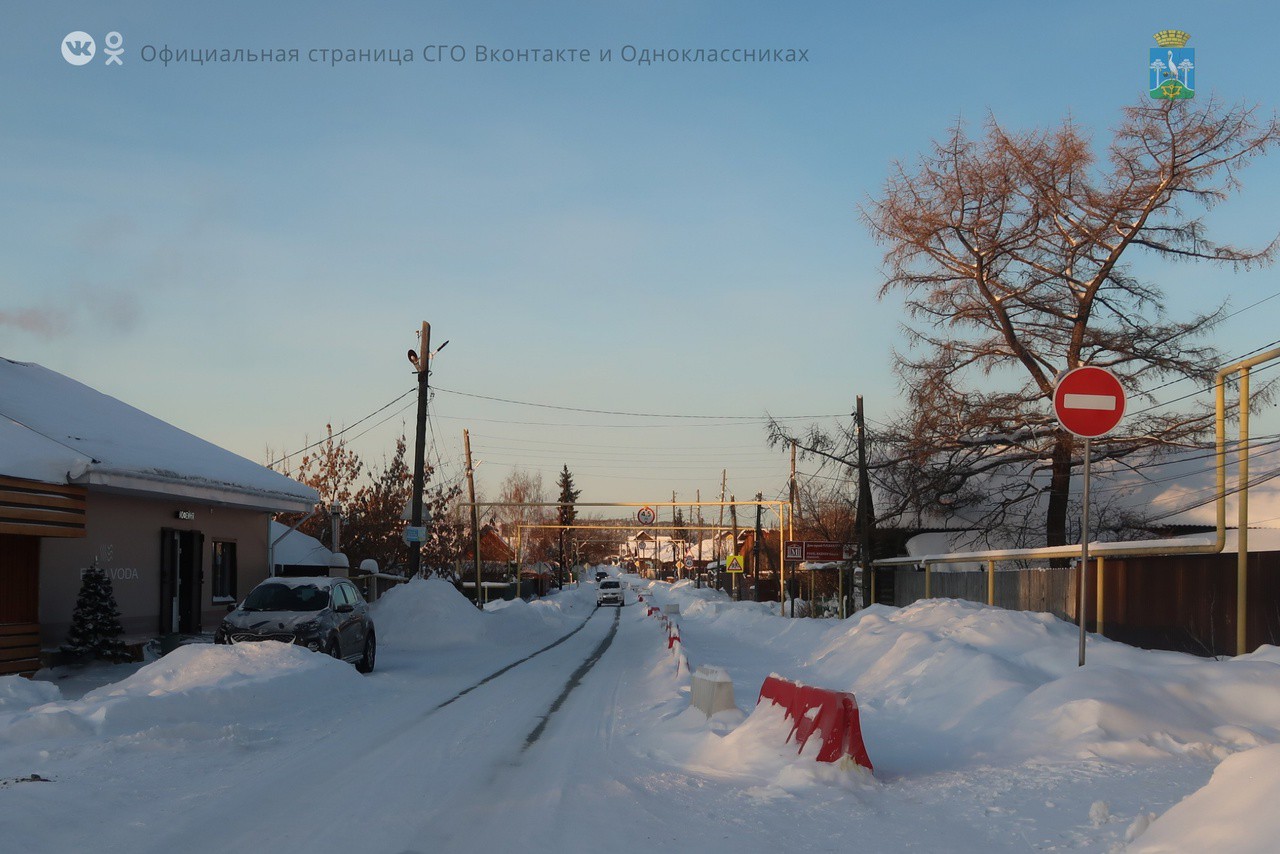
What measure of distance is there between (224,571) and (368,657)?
8.17 meters

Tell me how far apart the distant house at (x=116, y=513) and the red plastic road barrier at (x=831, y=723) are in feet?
39.5

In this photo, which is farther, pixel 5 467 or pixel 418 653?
pixel 418 653

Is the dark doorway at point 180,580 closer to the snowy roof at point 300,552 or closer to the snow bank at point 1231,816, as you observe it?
the snowy roof at point 300,552

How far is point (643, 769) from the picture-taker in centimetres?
922

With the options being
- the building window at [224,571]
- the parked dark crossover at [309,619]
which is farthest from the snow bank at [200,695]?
the building window at [224,571]

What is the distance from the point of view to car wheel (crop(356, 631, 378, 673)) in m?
19.3

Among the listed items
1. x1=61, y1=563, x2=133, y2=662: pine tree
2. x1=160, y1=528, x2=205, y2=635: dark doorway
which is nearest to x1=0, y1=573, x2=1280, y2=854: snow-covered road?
x1=61, y1=563, x2=133, y2=662: pine tree

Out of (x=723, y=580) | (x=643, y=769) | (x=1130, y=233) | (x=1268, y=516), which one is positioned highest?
(x=1130, y=233)

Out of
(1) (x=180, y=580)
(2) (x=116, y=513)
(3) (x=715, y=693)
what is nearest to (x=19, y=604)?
(2) (x=116, y=513)

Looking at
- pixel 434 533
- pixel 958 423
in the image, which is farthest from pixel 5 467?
pixel 434 533

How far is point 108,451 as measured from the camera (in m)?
18.5

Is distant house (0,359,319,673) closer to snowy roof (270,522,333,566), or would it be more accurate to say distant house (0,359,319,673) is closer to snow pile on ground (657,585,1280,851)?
snowy roof (270,522,333,566)

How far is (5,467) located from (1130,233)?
27142mm

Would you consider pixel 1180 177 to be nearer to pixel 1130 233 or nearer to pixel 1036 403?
pixel 1130 233
